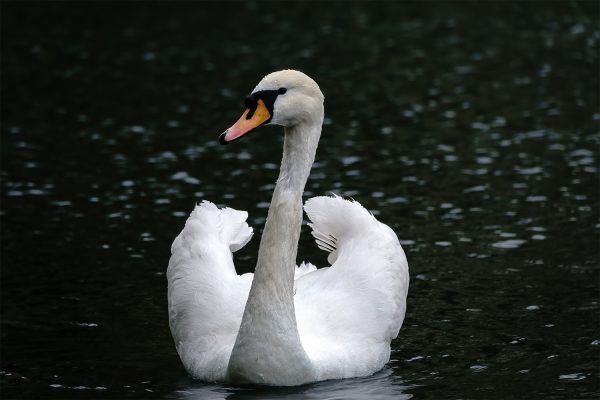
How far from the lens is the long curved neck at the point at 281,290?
375 inches

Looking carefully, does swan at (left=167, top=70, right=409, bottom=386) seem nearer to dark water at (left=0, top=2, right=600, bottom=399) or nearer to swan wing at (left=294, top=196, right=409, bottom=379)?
swan wing at (left=294, top=196, right=409, bottom=379)

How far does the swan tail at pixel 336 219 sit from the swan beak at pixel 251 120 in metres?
2.05

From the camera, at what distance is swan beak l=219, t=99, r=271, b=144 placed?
9117 millimetres

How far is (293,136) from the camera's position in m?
9.53

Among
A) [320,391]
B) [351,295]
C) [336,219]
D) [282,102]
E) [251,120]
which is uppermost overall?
[282,102]

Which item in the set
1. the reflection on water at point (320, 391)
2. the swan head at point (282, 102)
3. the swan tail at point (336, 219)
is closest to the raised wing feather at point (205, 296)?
the reflection on water at point (320, 391)

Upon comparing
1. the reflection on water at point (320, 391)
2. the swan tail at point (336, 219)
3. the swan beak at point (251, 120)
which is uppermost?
the swan beak at point (251, 120)

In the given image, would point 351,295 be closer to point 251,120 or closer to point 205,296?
point 205,296

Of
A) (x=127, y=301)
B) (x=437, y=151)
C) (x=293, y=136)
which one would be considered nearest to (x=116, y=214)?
(x=127, y=301)

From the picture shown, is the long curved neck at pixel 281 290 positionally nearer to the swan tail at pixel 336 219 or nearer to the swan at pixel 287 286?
the swan at pixel 287 286

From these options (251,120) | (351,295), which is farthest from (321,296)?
(251,120)

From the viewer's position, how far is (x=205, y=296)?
1038 centimetres

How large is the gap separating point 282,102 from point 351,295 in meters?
1.97

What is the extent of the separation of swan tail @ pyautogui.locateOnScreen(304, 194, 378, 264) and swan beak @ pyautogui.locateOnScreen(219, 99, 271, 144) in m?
2.05
